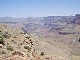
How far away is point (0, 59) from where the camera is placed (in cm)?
1795

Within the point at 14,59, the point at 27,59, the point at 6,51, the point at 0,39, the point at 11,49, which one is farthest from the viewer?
the point at 0,39

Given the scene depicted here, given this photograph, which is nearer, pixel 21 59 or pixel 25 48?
pixel 21 59

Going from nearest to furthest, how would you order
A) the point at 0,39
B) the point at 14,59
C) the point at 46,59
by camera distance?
the point at 14,59 → the point at 0,39 → the point at 46,59

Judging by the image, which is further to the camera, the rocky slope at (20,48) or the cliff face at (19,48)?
the rocky slope at (20,48)

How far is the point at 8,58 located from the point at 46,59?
10.8m

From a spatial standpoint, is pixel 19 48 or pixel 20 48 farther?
pixel 20 48

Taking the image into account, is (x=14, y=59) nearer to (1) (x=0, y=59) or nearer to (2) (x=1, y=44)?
(1) (x=0, y=59)

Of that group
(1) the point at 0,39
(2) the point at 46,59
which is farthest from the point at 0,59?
(2) the point at 46,59

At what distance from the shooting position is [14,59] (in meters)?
17.6

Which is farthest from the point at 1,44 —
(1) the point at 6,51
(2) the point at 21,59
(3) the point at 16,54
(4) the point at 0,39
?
(2) the point at 21,59

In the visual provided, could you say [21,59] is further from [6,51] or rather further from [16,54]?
[6,51]

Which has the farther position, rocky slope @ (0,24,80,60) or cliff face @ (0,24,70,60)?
rocky slope @ (0,24,80,60)

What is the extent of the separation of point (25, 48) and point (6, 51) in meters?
4.44

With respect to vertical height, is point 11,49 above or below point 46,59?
above
